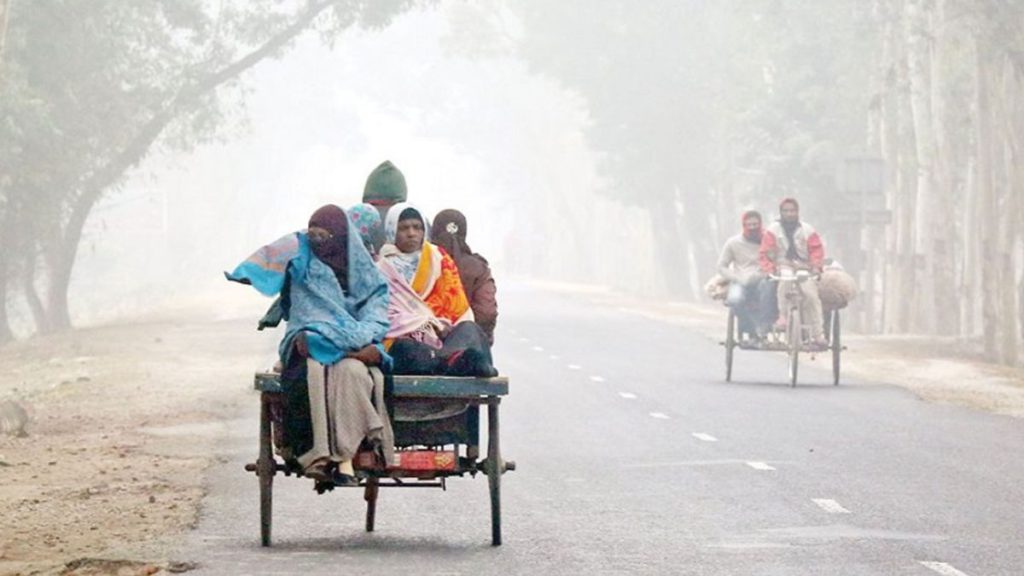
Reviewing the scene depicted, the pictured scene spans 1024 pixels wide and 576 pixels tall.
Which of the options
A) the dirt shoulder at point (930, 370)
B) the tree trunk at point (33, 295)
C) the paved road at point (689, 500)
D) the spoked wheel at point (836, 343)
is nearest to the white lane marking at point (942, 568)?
the paved road at point (689, 500)

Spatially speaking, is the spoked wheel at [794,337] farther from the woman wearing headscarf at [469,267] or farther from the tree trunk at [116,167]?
the tree trunk at [116,167]

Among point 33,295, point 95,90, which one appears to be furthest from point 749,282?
point 33,295

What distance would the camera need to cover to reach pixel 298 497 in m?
15.0

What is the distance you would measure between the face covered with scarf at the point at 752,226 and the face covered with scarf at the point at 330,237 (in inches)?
592

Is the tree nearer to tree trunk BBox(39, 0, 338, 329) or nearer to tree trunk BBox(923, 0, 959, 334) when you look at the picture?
tree trunk BBox(39, 0, 338, 329)

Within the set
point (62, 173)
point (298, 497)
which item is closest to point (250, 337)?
point (62, 173)

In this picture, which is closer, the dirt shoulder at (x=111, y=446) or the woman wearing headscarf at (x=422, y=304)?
the woman wearing headscarf at (x=422, y=304)

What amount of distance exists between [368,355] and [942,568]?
297 cm

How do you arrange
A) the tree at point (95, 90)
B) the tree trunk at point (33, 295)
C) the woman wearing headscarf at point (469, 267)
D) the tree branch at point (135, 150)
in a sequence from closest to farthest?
the woman wearing headscarf at point (469, 267) < the tree at point (95, 90) < the tree branch at point (135, 150) < the tree trunk at point (33, 295)

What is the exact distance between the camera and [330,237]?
12.1 metres

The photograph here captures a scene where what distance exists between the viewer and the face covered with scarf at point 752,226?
27000mm

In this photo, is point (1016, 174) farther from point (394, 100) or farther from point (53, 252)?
point (394, 100)

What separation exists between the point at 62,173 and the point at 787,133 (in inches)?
730

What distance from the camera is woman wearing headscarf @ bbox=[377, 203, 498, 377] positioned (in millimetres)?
12305
